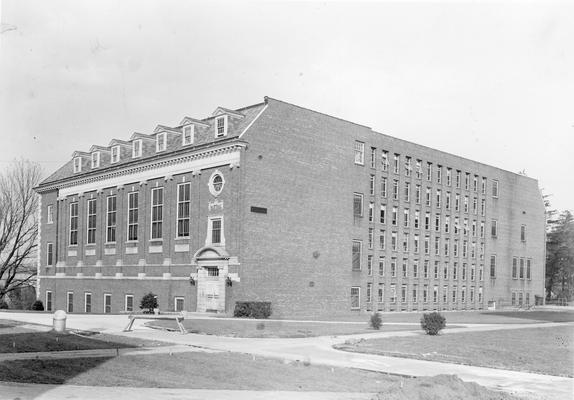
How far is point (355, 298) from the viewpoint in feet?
155

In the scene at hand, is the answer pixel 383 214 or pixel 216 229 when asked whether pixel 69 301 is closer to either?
pixel 216 229

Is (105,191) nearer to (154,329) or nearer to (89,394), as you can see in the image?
(154,329)

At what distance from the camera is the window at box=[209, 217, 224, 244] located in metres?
39.0

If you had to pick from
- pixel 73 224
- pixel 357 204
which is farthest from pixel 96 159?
pixel 357 204

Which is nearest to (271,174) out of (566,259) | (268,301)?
(268,301)

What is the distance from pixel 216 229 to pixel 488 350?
2153 centimetres

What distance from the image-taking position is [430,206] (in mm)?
55750

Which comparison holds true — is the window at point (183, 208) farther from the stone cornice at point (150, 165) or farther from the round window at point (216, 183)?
the round window at point (216, 183)

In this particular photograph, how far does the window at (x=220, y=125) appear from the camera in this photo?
131 feet

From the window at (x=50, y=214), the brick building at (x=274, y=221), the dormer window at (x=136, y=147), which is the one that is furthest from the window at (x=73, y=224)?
the dormer window at (x=136, y=147)

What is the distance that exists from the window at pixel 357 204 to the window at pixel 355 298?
5.60 metres

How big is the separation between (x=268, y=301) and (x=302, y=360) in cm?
2146

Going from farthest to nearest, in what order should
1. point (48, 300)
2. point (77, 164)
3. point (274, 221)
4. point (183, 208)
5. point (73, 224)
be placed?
point (48, 300) < point (77, 164) < point (73, 224) < point (183, 208) < point (274, 221)

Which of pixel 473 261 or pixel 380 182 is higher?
pixel 380 182
